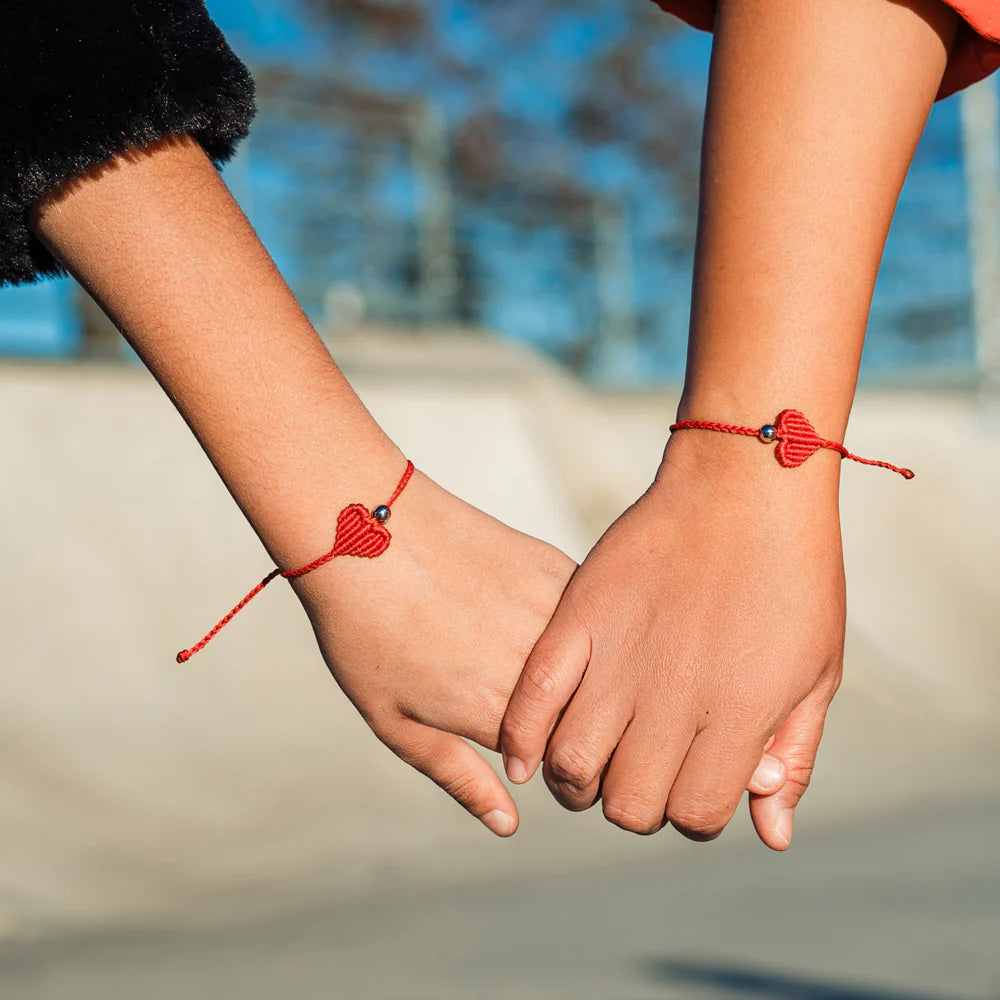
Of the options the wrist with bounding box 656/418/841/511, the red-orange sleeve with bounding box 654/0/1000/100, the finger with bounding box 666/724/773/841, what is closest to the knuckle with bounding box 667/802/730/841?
the finger with bounding box 666/724/773/841

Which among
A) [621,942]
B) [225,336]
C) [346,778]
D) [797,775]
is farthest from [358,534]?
[346,778]

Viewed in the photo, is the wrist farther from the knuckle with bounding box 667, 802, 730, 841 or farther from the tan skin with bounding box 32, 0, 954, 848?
the knuckle with bounding box 667, 802, 730, 841

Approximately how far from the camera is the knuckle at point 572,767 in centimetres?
134

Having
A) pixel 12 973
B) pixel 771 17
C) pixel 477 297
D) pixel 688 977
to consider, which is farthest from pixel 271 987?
pixel 477 297

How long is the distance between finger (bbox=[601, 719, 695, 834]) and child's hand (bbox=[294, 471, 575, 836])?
0.52ft

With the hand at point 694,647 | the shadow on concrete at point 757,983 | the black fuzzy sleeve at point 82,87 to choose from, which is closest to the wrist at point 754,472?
the hand at point 694,647

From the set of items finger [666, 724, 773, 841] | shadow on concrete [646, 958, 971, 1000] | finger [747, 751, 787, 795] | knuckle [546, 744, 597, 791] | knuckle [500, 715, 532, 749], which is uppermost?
shadow on concrete [646, 958, 971, 1000]

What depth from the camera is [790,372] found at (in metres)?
1.30

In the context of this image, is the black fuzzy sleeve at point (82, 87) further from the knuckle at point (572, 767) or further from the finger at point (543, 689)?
the knuckle at point (572, 767)

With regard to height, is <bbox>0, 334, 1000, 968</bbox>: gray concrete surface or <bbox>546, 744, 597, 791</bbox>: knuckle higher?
<bbox>0, 334, 1000, 968</bbox>: gray concrete surface

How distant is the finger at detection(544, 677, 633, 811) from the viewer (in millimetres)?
1329

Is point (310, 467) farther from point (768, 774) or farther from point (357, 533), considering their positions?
point (768, 774)

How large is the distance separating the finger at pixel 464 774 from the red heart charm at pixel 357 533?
27 centimetres

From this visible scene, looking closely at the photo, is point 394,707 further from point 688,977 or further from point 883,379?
point 883,379
